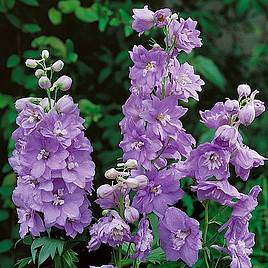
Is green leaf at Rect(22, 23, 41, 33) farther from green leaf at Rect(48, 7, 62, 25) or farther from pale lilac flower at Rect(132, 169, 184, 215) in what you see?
pale lilac flower at Rect(132, 169, 184, 215)

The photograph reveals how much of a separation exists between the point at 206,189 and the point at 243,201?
9 cm

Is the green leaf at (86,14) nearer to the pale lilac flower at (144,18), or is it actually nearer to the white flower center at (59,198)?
the pale lilac flower at (144,18)

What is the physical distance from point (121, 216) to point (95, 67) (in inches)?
64.8

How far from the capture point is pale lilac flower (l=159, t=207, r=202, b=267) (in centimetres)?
171

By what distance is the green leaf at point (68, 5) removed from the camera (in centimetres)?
293

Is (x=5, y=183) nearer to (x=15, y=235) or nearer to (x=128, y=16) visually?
(x=15, y=235)

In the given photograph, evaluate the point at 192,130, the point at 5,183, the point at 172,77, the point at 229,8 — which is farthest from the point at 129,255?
the point at 229,8

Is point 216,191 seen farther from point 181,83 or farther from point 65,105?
point 65,105

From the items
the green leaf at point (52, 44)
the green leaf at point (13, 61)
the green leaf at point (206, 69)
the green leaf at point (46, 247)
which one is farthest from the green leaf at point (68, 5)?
the green leaf at point (46, 247)

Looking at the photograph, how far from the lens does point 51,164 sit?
5.52ft

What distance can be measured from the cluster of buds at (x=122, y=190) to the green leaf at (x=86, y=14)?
4.17 feet

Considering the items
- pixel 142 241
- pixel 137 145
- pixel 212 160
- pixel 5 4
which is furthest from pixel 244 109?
pixel 5 4

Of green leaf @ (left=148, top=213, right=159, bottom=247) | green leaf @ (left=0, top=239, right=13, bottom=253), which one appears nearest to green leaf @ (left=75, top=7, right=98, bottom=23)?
green leaf @ (left=0, top=239, right=13, bottom=253)

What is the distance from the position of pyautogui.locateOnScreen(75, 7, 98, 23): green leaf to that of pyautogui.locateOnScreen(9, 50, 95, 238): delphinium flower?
1.17 meters
